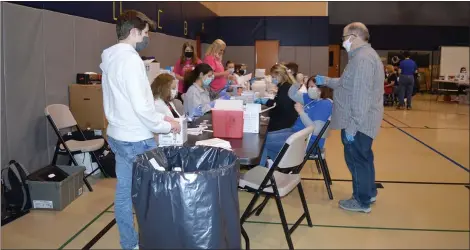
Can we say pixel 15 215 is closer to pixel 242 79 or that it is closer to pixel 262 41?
pixel 242 79

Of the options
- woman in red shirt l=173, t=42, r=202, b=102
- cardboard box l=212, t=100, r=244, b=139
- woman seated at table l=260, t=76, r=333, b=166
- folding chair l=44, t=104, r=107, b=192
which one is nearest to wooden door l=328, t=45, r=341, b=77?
woman in red shirt l=173, t=42, r=202, b=102

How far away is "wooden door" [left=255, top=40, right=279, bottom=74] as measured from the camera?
570 inches

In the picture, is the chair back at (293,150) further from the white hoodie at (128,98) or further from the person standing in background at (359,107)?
the white hoodie at (128,98)

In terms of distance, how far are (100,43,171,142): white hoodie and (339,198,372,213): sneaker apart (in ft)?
6.13

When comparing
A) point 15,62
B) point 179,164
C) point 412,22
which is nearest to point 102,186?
point 15,62

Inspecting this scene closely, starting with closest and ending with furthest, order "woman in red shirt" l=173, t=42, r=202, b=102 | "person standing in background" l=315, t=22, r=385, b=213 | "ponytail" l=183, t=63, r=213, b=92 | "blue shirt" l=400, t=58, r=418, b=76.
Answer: "person standing in background" l=315, t=22, r=385, b=213, "ponytail" l=183, t=63, r=213, b=92, "woman in red shirt" l=173, t=42, r=202, b=102, "blue shirt" l=400, t=58, r=418, b=76

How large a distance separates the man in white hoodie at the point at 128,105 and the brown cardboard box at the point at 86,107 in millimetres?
2276

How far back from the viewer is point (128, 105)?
7.81ft

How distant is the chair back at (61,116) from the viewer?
421 centimetres

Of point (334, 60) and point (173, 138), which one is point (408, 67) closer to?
point (334, 60)

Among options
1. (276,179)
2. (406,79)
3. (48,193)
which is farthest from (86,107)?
(406,79)

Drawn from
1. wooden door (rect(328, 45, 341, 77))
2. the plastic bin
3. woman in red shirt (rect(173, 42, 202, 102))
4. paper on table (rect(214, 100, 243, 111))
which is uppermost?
wooden door (rect(328, 45, 341, 77))

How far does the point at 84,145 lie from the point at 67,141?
0.84 ft

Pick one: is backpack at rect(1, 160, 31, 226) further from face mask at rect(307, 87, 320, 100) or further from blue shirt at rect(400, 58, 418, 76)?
blue shirt at rect(400, 58, 418, 76)
